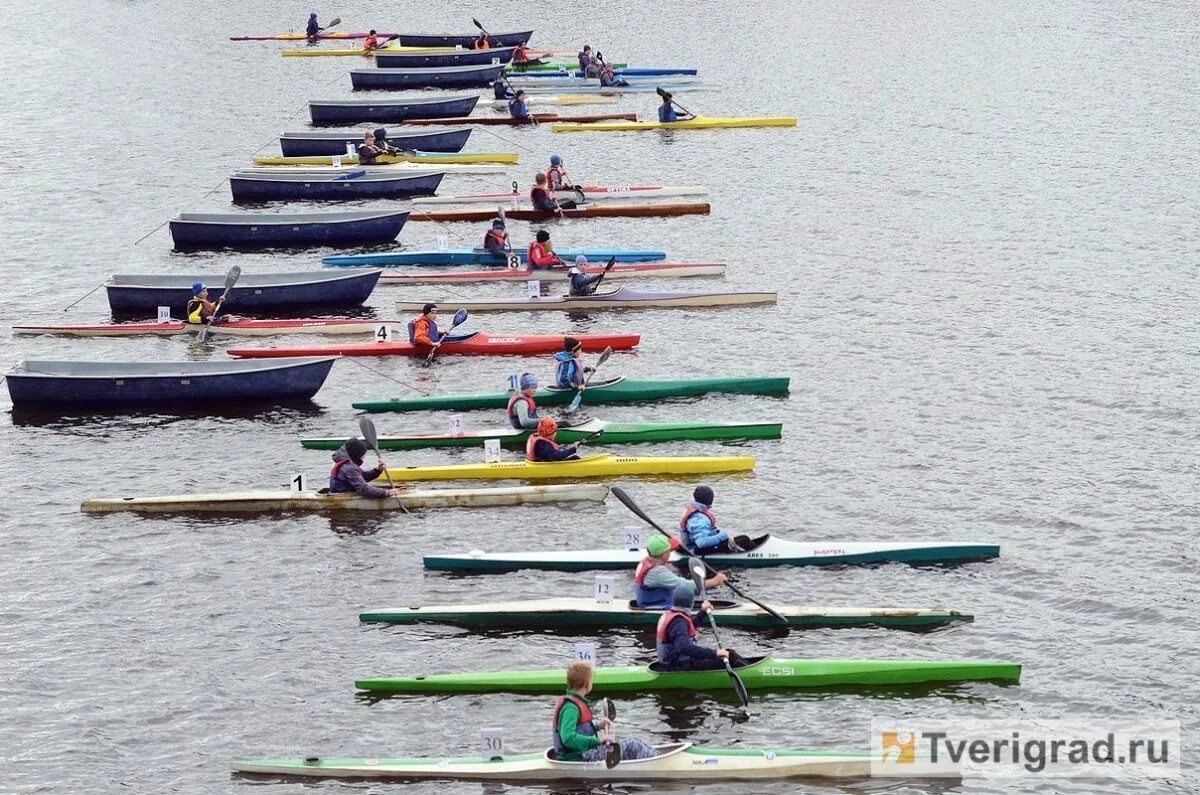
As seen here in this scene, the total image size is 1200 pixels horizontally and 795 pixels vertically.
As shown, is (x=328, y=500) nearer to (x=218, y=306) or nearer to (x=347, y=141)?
(x=218, y=306)

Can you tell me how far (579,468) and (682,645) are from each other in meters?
8.44

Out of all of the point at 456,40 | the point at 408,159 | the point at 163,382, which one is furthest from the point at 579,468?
the point at 456,40

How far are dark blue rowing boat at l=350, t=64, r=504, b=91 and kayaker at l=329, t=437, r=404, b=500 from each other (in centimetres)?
4608

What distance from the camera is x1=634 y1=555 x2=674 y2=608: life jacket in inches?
964

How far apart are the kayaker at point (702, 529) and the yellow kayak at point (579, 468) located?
4371 mm

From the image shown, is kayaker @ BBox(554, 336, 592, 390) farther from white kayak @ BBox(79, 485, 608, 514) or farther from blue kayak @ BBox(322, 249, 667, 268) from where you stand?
blue kayak @ BBox(322, 249, 667, 268)

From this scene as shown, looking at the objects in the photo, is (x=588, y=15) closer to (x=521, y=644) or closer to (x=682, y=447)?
(x=682, y=447)

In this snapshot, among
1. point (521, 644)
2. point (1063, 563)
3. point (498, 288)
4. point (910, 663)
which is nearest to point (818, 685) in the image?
point (910, 663)

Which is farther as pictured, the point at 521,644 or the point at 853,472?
the point at 853,472

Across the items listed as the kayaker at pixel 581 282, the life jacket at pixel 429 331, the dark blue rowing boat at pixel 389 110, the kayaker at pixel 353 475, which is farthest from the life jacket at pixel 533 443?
the dark blue rowing boat at pixel 389 110

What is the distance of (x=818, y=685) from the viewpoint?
75.9ft

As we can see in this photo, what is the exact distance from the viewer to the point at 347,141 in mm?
58594

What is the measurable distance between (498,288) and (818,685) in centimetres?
2183

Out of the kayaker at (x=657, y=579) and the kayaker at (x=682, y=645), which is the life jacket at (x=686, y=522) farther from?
the kayaker at (x=682, y=645)
